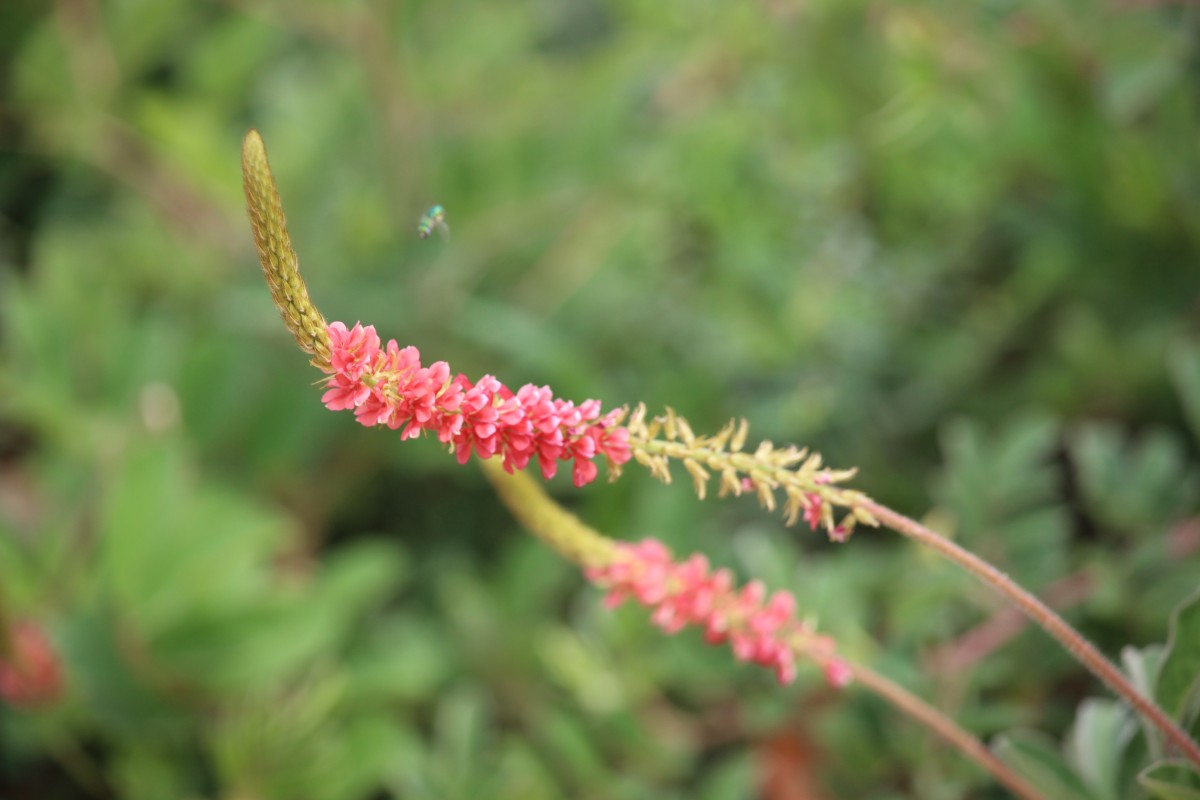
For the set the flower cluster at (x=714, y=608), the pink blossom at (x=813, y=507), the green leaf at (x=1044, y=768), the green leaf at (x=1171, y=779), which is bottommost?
the green leaf at (x=1171, y=779)

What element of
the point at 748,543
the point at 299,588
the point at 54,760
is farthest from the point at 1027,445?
the point at 54,760

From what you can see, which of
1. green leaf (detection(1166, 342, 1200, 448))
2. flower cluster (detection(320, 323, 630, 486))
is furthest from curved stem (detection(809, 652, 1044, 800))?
green leaf (detection(1166, 342, 1200, 448))

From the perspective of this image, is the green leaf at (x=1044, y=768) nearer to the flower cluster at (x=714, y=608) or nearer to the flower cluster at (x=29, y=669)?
the flower cluster at (x=714, y=608)

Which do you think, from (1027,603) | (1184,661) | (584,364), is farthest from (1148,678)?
(584,364)

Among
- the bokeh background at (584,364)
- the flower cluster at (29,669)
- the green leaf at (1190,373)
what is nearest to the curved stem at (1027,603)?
the bokeh background at (584,364)

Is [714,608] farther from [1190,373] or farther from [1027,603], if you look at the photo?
[1190,373]

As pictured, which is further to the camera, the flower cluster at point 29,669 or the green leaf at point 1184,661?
the flower cluster at point 29,669

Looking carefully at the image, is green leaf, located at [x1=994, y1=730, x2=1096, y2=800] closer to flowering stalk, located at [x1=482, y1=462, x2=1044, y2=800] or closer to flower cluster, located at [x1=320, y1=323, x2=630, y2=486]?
flowering stalk, located at [x1=482, y1=462, x2=1044, y2=800]
